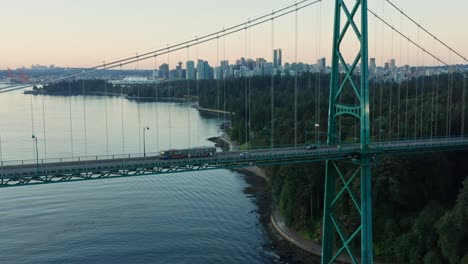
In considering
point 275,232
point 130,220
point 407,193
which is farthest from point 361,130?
point 130,220

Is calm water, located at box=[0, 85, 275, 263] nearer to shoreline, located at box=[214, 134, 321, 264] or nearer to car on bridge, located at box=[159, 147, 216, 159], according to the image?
shoreline, located at box=[214, 134, 321, 264]

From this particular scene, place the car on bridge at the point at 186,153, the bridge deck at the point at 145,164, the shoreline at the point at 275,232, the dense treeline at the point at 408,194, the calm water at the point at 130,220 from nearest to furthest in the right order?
the bridge deck at the point at 145,164, the car on bridge at the point at 186,153, the dense treeline at the point at 408,194, the calm water at the point at 130,220, the shoreline at the point at 275,232

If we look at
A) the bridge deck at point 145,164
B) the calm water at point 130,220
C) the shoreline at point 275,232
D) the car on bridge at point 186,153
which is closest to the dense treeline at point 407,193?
the shoreline at point 275,232

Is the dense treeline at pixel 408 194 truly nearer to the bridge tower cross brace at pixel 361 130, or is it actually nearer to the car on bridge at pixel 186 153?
A: the bridge tower cross brace at pixel 361 130

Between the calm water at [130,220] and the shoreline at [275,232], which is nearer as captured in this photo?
the calm water at [130,220]

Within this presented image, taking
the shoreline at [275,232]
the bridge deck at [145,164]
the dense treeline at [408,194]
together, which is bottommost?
the shoreline at [275,232]

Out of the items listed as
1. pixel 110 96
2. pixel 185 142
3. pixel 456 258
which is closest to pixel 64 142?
pixel 185 142

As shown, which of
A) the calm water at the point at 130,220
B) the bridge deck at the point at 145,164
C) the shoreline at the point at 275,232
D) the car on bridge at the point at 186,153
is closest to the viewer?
the bridge deck at the point at 145,164

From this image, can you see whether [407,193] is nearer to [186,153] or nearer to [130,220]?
[186,153]

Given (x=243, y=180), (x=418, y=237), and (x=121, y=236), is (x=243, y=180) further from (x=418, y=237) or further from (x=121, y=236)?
(x=418, y=237)

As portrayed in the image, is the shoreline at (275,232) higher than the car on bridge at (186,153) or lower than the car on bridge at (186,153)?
lower

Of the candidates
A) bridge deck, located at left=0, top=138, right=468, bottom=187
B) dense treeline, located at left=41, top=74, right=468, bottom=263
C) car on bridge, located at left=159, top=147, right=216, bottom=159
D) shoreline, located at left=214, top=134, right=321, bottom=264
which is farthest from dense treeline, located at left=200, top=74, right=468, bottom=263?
car on bridge, located at left=159, top=147, right=216, bottom=159
